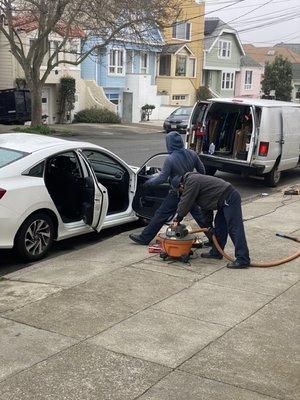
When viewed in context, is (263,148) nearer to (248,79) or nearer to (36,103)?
(36,103)

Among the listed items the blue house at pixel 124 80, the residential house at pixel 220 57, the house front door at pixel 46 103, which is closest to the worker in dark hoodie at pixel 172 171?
the house front door at pixel 46 103

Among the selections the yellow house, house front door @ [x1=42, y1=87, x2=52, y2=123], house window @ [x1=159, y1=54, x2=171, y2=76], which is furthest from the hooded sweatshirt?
house window @ [x1=159, y1=54, x2=171, y2=76]

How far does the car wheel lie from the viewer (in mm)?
6699

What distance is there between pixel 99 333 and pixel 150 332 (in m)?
0.42

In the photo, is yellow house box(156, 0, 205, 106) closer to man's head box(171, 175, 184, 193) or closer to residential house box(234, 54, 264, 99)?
residential house box(234, 54, 264, 99)

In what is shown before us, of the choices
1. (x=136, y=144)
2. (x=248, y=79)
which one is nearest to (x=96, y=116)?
(x=136, y=144)

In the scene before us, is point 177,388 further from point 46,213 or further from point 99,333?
point 46,213

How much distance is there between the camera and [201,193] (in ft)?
21.6

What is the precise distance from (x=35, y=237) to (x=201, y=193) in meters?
2.12

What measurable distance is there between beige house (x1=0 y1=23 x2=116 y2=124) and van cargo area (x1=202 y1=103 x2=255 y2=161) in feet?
63.2

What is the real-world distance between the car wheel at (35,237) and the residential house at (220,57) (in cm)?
4539

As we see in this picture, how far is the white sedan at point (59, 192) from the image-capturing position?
6.57 m

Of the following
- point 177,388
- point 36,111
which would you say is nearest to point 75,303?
point 177,388

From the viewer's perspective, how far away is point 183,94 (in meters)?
47.4
